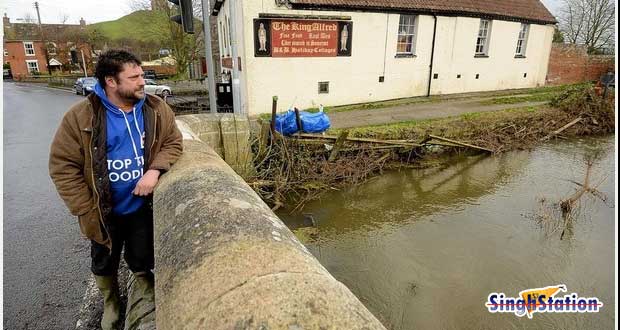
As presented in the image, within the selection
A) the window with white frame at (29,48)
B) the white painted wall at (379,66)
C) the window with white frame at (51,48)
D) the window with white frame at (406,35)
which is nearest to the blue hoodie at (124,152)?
the white painted wall at (379,66)

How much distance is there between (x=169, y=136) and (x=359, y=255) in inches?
153

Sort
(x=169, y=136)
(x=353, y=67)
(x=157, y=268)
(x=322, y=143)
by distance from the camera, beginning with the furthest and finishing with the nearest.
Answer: (x=353, y=67) < (x=322, y=143) < (x=169, y=136) < (x=157, y=268)

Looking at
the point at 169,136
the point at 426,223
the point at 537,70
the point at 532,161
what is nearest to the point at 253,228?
the point at 169,136

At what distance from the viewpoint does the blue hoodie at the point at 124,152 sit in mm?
2426

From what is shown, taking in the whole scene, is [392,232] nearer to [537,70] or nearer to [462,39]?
[462,39]

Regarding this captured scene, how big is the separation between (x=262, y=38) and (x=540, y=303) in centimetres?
1121

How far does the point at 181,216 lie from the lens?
1795 millimetres

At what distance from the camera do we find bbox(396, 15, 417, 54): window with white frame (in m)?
16.1

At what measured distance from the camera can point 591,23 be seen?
103ft

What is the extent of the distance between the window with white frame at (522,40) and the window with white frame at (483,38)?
273cm

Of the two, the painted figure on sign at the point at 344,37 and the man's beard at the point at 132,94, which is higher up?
the painted figure on sign at the point at 344,37

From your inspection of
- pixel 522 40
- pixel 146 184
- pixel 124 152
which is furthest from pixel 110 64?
pixel 522 40

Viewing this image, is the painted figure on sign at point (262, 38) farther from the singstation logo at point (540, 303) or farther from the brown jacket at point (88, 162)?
the brown jacket at point (88, 162)

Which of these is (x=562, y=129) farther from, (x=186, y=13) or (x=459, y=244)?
(x=186, y=13)
